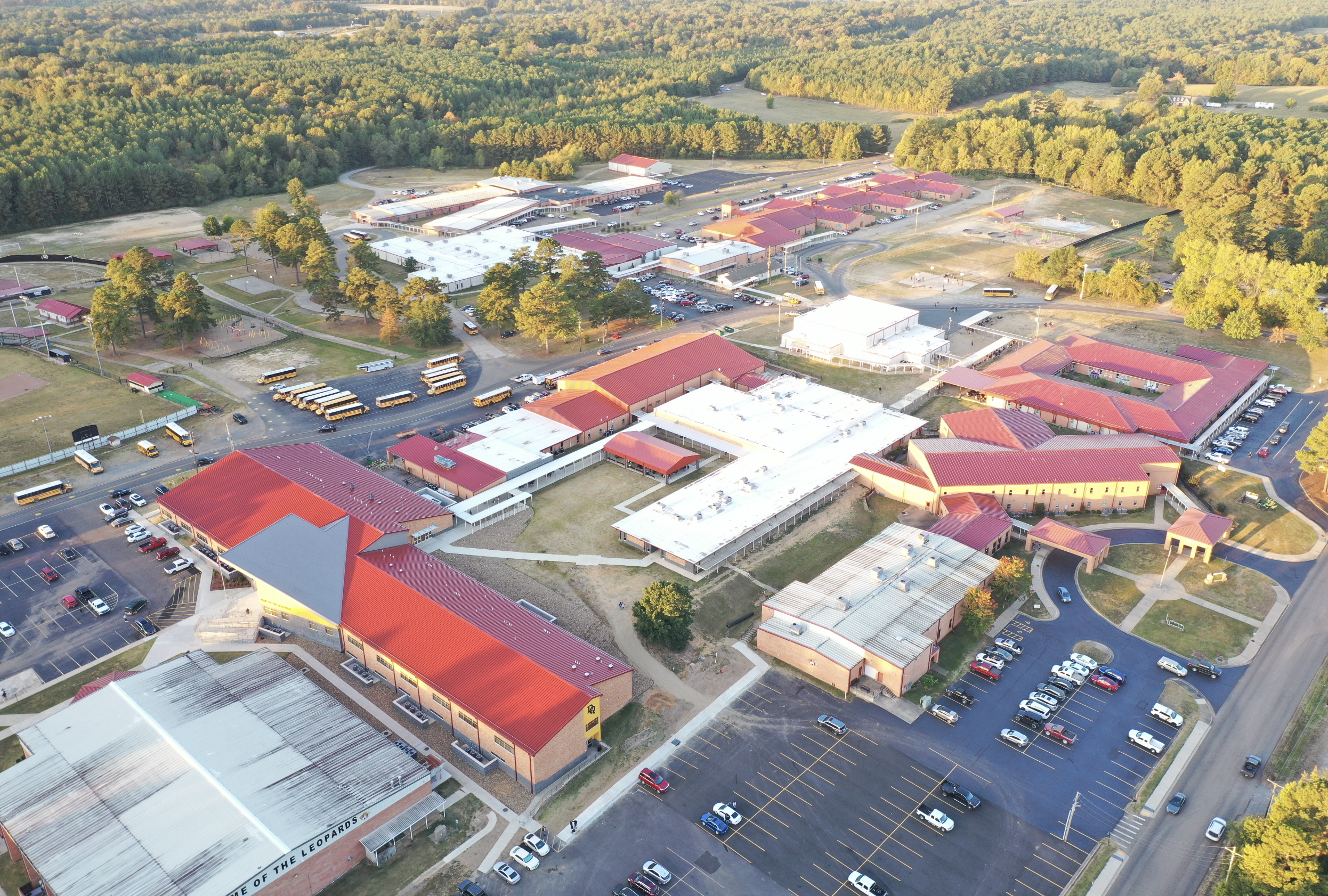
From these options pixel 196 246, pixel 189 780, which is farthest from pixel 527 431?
pixel 196 246

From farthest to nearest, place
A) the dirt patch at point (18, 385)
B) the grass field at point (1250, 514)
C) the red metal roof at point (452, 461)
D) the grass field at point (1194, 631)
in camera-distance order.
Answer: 1. the dirt patch at point (18, 385)
2. the red metal roof at point (452, 461)
3. the grass field at point (1250, 514)
4. the grass field at point (1194, 631)

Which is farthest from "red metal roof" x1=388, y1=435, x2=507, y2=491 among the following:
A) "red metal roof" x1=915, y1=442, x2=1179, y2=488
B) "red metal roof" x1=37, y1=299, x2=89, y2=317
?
"red metal roof" x1=37, y1=299, x2=89, y2=317

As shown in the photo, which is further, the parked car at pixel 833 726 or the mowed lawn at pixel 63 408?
the mowed lawn at pixel 63 408

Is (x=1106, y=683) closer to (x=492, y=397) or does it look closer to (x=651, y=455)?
(x=651, y=455)

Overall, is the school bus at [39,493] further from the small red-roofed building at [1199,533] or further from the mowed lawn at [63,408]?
the small red-roofed building at [1199,533]

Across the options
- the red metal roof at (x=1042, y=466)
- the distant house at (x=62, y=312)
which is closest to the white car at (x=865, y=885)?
the red metal roof at (x=1042, y=466)

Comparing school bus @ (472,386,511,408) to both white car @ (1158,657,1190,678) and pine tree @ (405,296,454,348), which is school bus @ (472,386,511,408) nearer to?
pine tree @ (405,296,454,348)

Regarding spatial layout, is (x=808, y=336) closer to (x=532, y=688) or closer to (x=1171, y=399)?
(x=1171, y=399)
